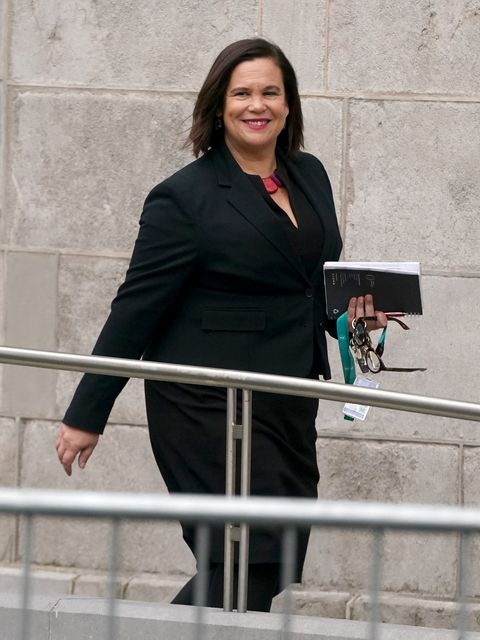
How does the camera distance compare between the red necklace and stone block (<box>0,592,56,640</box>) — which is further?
the red necklace

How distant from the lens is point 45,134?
21.1ft

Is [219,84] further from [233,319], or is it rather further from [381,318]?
[381,318]

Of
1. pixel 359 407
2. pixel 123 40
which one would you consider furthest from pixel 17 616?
pixel 123 40

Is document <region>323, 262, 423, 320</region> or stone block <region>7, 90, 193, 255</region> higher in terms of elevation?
stone block <region>7, 90, 193, 255</region>

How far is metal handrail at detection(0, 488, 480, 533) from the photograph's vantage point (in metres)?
2.38

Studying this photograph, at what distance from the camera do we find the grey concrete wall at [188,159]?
6199mm

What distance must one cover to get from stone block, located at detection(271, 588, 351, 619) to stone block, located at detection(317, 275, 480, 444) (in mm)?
648

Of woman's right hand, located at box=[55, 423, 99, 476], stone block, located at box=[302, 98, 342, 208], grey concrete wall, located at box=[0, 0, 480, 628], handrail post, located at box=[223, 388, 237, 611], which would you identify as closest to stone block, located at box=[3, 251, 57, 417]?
grey concrete wall, located at box=[0, 0, 480, 628]

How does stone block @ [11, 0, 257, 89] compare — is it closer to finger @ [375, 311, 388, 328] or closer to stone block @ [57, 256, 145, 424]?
stone block @ [57, 256, 145, 424]

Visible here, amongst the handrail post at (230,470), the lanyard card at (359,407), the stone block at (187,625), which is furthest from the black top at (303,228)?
the stone block at (187,625)

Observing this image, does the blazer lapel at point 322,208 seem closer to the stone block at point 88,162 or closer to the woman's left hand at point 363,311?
the woman's left hand at point 363,311

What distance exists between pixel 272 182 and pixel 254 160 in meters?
0.08

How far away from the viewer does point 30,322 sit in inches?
255

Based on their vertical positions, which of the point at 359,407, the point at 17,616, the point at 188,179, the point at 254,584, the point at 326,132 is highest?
the point at 326,132
